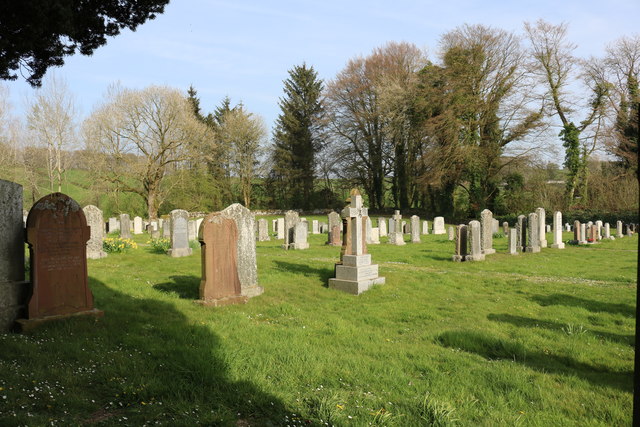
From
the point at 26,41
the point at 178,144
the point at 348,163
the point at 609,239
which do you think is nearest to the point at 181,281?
the point at 26,41

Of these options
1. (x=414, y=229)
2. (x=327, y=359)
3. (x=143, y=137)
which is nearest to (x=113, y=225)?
(x=143, y=137)

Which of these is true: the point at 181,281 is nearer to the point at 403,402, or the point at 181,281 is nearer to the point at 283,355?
the point at 283,355

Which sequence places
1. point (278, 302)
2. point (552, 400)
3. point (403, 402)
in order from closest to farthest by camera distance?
point (403, 402), point (552, 400), point (278, 302)

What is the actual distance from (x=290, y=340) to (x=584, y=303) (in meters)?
6.09

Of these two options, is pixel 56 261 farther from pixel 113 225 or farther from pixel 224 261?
pixel 113 225

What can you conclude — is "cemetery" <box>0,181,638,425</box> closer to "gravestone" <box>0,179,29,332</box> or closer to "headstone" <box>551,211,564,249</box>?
"gravestone" <box>0,179,29,332</box>

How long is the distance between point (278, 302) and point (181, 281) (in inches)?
98.4

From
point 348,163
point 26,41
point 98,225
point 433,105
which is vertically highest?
point 433,105

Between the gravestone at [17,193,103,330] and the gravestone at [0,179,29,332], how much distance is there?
16cm

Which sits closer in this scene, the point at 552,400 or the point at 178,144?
the point at 552,400

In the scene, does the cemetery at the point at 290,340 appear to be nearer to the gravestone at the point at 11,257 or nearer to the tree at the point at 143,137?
the gravestone at the point at 11,257

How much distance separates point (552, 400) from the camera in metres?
3.90

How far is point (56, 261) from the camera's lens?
5738 mm

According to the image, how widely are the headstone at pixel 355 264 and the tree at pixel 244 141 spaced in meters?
36.4
